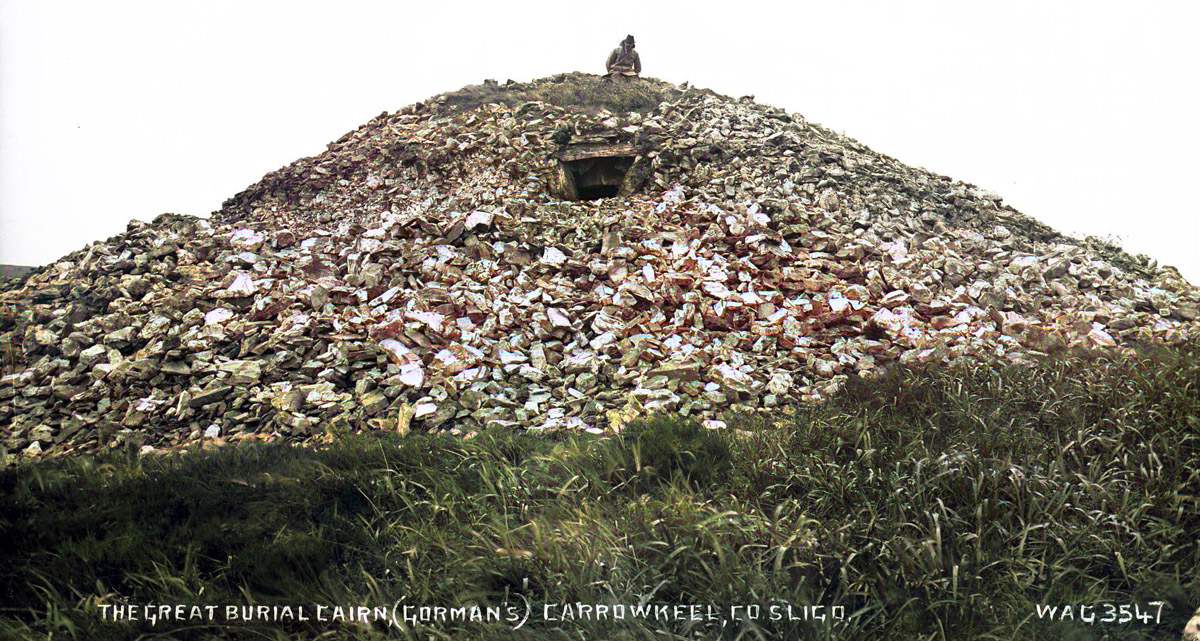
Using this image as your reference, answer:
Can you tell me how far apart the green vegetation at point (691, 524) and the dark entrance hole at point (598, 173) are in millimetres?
6056

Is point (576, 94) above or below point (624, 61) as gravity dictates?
below

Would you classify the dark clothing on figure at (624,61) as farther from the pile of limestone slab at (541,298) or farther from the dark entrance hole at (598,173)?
the dark entrance hole at (598,173)

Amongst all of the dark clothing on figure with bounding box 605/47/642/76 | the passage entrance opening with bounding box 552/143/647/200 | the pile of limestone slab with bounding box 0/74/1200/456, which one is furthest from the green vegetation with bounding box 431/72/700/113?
the passage entrance opening with bounding box 552/143/647/200

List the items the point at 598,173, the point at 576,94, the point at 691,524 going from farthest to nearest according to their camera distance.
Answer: the point at 576,94
the point at 598,173
the point at 691,524

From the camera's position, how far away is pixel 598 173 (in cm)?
966

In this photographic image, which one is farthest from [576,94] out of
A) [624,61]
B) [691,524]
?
[691,524]

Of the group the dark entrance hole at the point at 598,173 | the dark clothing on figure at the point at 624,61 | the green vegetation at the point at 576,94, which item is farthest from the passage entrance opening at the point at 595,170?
the dark clothing on figure at the point at 624,61

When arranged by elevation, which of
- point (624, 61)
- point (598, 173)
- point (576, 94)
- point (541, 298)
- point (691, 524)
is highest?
point (624, 61)

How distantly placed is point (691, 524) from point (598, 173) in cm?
745

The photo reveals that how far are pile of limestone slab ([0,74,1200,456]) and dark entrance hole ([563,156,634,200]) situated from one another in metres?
0.41

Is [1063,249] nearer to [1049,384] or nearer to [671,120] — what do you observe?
[1049,384]

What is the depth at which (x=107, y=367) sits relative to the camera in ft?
20.2

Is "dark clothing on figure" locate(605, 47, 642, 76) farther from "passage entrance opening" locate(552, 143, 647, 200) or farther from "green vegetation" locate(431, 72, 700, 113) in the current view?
"passage entrance opening" locate(552, 143, 647, 200)

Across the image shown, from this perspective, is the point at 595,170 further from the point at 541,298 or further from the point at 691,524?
the point at 691,524
